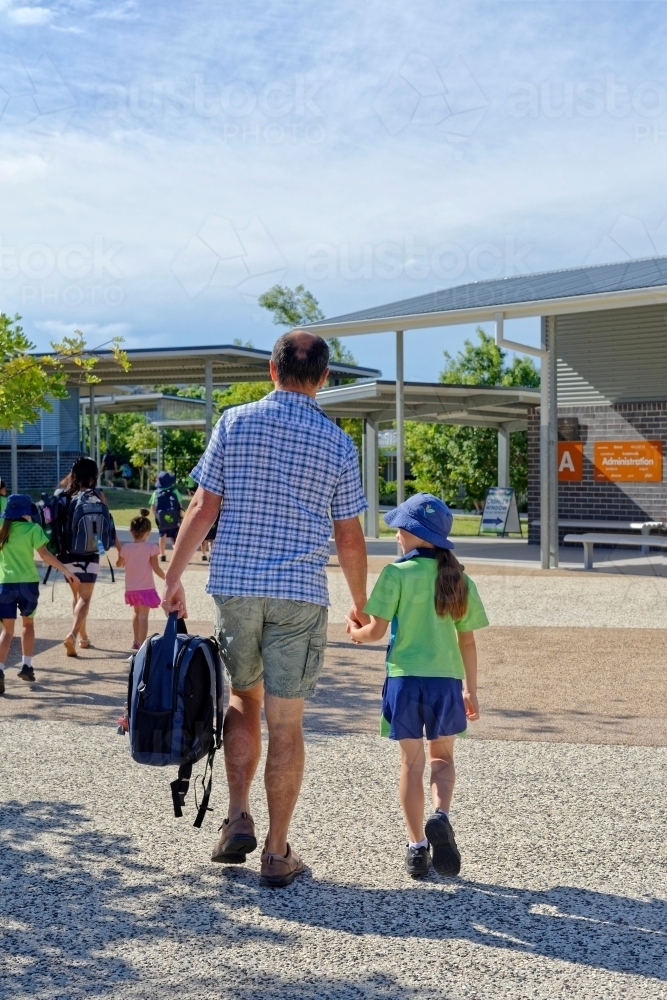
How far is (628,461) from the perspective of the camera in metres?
18.6

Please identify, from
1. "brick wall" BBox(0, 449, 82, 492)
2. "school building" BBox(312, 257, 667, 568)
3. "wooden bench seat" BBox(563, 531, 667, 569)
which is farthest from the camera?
"brick wall" BBox(0, 449, 82, 492)

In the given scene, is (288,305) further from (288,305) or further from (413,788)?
(413,788)

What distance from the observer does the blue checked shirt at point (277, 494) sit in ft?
13.1

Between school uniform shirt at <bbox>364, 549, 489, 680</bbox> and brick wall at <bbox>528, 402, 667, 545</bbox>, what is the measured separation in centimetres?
1493

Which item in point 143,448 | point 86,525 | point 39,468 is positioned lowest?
point 86,525

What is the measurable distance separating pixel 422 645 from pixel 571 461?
1583cm

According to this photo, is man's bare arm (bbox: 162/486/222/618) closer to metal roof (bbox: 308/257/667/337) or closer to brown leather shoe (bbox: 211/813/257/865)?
brown leather shoe (bbox: 211/813/257/865)

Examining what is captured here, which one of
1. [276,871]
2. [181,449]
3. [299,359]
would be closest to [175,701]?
[276,871]

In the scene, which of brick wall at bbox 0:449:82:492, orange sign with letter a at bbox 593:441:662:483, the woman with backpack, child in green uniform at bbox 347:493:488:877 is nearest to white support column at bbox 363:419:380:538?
orange sign with letter a at bbox 593:441:662:483

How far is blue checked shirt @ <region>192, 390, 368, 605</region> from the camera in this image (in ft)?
13.1

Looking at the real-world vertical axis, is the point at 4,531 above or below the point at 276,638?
above

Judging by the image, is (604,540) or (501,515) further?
(501,515)

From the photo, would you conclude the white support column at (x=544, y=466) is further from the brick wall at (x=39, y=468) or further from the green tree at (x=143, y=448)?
the green tree at (x=143, y=448)

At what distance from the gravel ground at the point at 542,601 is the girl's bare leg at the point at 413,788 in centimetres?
671
